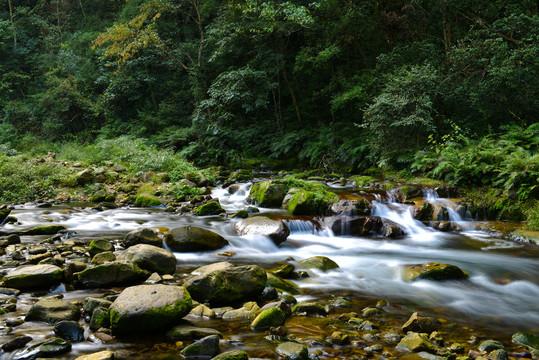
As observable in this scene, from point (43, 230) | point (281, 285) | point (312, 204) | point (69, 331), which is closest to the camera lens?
point (69, 331)

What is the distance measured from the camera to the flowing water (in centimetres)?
454

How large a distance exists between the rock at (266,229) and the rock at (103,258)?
9.87ft

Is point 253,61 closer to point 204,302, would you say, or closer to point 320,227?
point 320,227

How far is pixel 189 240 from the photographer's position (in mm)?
6410

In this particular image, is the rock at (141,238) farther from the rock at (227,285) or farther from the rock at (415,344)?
the rock at (415,344)

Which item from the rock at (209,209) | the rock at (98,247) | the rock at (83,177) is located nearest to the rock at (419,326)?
the rock at (98,247)

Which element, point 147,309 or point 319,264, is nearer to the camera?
point 147,309

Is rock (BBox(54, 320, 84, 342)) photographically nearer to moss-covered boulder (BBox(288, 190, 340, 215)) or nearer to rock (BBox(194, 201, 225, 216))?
moss-covered boulder (BBox(288, 190, 340, 215))

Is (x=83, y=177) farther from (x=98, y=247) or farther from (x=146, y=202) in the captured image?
(x=98, y=247)

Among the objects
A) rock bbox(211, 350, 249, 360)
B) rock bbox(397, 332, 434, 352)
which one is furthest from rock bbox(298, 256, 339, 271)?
rock bbox(211, 350, 249, 360)

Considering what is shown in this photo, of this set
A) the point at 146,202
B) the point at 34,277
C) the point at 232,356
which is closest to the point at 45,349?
the point at 232,356

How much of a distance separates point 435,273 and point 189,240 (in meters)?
4.14

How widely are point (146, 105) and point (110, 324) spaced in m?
26.6

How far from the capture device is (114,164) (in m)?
16.5
